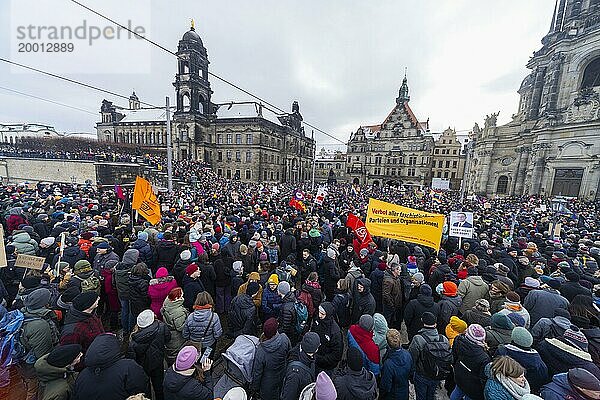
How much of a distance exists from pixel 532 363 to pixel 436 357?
41.1 inches

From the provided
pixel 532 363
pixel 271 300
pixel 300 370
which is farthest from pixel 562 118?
pixel 300 370

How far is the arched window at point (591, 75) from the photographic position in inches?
1156

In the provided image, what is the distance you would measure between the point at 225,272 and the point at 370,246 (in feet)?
14.8

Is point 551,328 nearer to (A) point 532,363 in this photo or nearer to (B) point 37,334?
(A) point 532,363

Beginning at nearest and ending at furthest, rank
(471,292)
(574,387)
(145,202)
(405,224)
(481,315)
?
(574,387), (481,315), (471,292), (405,224), (145,202)

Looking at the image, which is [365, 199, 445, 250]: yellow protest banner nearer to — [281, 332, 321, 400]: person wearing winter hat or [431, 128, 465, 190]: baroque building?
[281, 332, 321, 400]: person wearing winter hat

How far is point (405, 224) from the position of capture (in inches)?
297

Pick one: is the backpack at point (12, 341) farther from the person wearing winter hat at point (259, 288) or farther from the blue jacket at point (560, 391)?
the blue jacket at point (560, 391)

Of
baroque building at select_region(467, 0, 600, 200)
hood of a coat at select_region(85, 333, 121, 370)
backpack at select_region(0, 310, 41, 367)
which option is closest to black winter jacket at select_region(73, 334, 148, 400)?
hood of a coat at select_region(85, 333, 121, 370)

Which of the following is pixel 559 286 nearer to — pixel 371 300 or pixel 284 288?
pixel 371 300

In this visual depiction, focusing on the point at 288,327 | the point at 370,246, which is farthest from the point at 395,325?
the point at 288,327

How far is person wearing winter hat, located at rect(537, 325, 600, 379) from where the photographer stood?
3.09 metres

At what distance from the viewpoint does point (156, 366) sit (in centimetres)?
370

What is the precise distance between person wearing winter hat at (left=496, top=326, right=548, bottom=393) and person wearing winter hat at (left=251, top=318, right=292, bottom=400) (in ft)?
9.20
